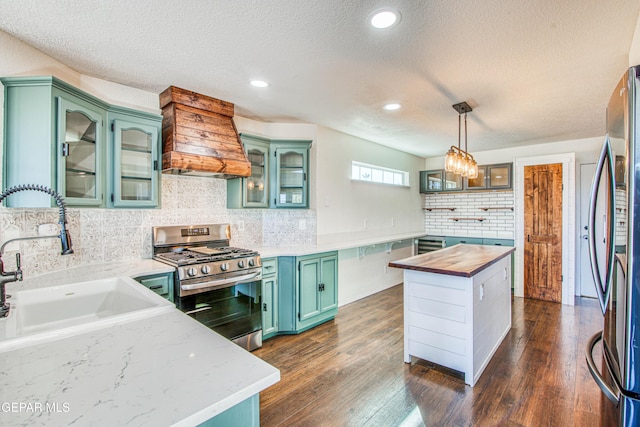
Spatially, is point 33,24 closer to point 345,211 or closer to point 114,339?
point 114,339

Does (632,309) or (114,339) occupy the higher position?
(632,309)

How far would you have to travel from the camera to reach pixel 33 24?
1829 mm

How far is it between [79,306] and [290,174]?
2.35m

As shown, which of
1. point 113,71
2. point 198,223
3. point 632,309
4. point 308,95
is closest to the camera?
point 632,309

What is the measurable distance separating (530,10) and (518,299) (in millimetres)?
Result: 4163

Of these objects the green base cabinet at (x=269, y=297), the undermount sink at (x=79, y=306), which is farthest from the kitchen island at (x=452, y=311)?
the undermount sink at (x=79, y=306)

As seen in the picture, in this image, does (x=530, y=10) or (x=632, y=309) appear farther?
(x=530, y=10)

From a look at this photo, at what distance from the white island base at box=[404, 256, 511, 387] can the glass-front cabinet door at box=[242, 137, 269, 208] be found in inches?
69.8

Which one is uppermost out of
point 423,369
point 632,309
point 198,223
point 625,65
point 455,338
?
point 625,65

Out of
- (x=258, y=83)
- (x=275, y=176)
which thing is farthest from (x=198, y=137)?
(x=275, y=176)

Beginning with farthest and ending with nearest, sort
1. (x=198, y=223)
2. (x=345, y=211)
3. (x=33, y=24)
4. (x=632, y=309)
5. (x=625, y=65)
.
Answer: (x=345, y=211) → (x=198, y=223) → (x=625, y=65) → (x=33, y=24) → (x=632, y=309)

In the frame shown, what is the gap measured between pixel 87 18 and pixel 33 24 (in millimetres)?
360

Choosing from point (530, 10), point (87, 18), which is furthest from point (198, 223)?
point (530, 10)

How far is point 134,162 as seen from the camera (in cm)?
266
